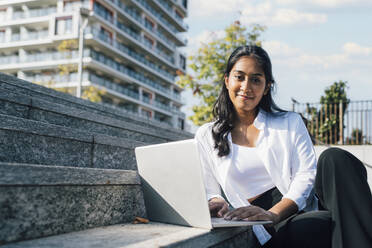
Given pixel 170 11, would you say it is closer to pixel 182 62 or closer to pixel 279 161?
pixel 182 62

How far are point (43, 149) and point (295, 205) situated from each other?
Answer: 1647 millimetres

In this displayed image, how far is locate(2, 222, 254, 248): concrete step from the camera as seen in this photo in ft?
4.65

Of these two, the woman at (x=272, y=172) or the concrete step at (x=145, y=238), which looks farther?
the woman at (x=272, y=172)

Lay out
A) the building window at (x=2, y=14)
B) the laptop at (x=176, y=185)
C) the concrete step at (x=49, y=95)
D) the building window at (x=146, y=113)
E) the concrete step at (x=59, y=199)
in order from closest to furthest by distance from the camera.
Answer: the concrete step at (x=59, y=199) → the laptop at (x=176, y=185) → the concrete step at (x=49, y=95) → the building window at (x=2, y=14) → the building window at (x=146, y=113)

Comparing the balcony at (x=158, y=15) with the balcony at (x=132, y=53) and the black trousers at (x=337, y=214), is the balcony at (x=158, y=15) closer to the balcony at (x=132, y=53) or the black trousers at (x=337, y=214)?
the balcony at (x=132, y=53)

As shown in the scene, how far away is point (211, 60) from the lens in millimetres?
14320

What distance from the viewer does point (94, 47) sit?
36.4 m

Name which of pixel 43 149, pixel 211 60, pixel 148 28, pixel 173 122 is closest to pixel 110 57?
pixel 148 28

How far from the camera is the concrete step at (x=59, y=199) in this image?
55.5 inches

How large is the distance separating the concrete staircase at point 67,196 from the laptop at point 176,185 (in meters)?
0.06

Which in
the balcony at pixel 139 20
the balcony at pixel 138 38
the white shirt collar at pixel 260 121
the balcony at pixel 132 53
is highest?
the balcony at pixel 139 20

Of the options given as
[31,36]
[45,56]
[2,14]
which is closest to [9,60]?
[31,36]

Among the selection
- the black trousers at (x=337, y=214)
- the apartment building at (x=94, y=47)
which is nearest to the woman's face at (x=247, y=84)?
the black trousers at (x=337, y=214)

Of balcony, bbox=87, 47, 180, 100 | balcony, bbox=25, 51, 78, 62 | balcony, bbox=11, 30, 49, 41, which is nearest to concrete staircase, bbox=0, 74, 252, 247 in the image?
balcony, bbox=87, 47, 180, 100
